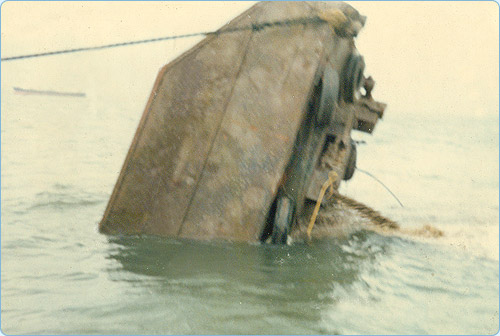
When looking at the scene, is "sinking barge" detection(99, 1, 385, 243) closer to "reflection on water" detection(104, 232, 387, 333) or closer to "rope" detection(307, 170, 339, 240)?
"reflection on water" detection(104, 232, 387, 333)

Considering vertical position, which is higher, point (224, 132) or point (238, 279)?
point (224, 132)

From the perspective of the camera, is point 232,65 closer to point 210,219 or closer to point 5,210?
point 210,219

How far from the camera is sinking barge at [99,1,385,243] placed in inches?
183

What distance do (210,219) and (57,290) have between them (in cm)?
142

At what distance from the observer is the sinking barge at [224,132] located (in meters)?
4.64

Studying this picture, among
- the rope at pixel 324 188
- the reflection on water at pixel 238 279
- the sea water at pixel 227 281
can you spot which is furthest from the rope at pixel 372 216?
the rope at pixel 324 188

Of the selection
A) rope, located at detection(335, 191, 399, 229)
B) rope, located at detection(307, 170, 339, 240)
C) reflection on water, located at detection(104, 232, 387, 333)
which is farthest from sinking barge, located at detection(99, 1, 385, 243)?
rope, located at detection(335, 191, 399, 229)

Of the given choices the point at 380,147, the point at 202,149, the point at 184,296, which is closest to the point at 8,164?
the point at 202,149

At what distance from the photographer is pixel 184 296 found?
380 cm

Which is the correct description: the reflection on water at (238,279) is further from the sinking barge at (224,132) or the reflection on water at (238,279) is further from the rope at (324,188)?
the rope at (324,188)

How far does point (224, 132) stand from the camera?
4.65 meters

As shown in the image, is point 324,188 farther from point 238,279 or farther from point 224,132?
point 238,279

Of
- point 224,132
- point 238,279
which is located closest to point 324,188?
point 224,132

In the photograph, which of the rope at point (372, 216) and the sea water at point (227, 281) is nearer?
the sea water at point (227, 281)
